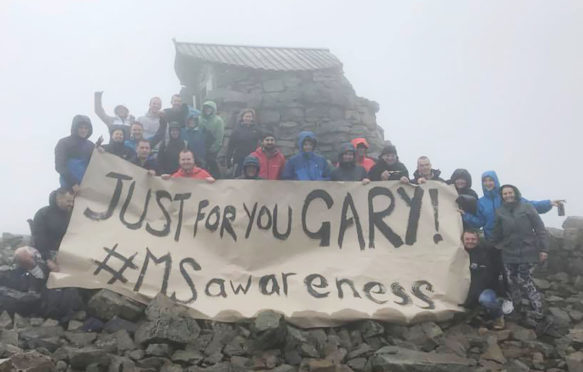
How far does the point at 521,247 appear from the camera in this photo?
5.98 m

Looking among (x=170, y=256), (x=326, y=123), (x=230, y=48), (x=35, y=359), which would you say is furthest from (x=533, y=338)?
(x=230, y=48)

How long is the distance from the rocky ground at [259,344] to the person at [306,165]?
2.66 m

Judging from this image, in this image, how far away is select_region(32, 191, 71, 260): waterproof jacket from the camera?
5.94m

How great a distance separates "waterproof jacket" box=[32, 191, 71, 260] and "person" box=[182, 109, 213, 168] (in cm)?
282

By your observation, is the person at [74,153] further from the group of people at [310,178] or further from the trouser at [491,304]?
the trouser at [491,304]

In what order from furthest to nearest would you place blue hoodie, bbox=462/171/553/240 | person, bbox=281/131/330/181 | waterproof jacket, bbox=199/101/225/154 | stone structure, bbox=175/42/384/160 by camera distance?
1. stone structure, bbox=175/42/384/160
2. waterproof jacket, bbox=199/101/225/154
3. person, bbox=281/131/330/181
4. blue hoodie, bbox=462/171/553/240

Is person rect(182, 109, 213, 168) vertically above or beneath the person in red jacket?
above

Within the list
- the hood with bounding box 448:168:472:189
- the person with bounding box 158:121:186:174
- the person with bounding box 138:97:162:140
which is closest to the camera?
the hood with bounding box 448:168:472:189

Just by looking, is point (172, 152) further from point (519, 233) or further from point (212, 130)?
point (519, 233)

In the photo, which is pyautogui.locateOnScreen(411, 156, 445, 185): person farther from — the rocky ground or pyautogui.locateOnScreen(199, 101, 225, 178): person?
pyautogui.locateOnScreen(199, 101, 225, 178): person

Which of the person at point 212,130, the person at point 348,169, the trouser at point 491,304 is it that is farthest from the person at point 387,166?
the person at point 212,130

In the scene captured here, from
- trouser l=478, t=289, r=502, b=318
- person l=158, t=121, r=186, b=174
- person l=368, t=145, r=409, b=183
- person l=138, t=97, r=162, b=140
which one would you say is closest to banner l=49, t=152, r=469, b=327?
trouser l=478, t=289, r=502, b=318

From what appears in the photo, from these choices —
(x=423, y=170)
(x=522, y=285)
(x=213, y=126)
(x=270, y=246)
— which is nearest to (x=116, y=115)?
(x=213, y=126)

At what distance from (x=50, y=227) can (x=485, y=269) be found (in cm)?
537
